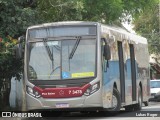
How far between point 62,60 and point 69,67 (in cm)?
32

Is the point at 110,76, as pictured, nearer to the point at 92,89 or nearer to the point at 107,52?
the point at 107,52

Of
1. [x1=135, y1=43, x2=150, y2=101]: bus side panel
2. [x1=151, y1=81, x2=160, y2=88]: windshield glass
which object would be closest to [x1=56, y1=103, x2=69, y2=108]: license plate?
[x1=135, y1=43, x2=150, y2=101]: bus side panel

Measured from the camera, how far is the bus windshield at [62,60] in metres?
15.2

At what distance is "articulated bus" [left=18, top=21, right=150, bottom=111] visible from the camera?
15.0m

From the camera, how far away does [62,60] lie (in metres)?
15.4

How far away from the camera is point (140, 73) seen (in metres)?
20.8

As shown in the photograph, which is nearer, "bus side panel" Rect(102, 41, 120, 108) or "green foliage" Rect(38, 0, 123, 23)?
"bus side panel" Rect(102, 41, 120, 108)

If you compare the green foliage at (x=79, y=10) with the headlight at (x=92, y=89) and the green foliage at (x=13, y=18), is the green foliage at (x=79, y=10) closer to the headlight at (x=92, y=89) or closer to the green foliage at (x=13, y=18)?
the green foliage at (x=13, y=18)

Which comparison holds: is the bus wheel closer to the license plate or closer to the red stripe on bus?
the red stripe on bus

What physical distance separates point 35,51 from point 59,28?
3.54 ft

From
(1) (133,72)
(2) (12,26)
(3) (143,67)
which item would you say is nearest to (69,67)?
(2) (12,26)

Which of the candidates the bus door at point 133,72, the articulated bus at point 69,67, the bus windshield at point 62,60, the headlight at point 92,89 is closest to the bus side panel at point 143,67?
the bus door at point 133,72

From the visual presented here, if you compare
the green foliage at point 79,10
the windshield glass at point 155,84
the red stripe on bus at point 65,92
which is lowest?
the windshield glass at point 155,84

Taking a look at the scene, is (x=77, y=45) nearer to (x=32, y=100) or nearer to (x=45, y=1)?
(x=32, y=100)
